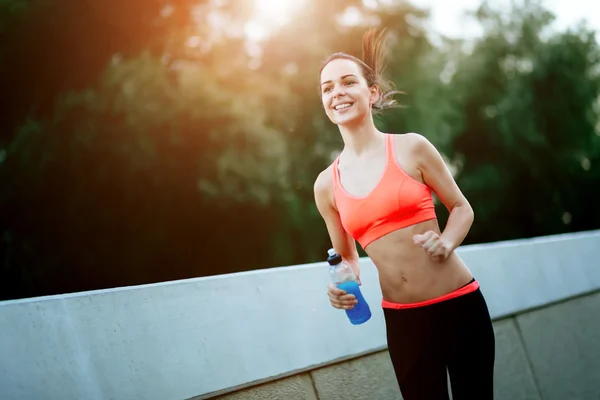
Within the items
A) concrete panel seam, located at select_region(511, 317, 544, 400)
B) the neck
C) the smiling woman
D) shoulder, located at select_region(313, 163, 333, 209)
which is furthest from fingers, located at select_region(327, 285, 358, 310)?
the smiling woman

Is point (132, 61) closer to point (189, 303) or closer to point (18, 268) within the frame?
point (18, 268)

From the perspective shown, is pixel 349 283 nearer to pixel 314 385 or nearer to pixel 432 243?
pixel 432 243

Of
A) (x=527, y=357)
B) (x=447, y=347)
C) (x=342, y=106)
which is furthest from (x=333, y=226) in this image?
(x=527, y=357)

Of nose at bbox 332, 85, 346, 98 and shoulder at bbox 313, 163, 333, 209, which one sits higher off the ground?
nose at bbox 332, 85, 346, 98

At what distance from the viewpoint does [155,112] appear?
1800 centimetres

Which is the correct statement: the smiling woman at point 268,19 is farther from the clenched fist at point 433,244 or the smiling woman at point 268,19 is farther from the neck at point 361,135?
the clenched fist at point 433,244

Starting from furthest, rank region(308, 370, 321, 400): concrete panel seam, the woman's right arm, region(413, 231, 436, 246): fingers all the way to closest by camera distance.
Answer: region(308, 370, 321, 400): concrete panel seam
the woman's right arm
region(413, 231, 436, 246): fingers

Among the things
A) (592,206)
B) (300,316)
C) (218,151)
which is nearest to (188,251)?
(218,151)

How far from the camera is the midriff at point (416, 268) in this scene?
2.96 m

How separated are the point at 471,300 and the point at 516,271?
108 inches

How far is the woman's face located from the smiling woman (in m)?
20.6

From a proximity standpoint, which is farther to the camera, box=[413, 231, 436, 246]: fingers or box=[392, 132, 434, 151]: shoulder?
box=[392, 132, 434, 151]: shoulder

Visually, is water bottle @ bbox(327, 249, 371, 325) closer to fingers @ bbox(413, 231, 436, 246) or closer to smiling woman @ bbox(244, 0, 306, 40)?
fingers @ bbox(413, 231, 436, 246)

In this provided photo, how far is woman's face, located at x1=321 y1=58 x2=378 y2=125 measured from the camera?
3.14 meters
